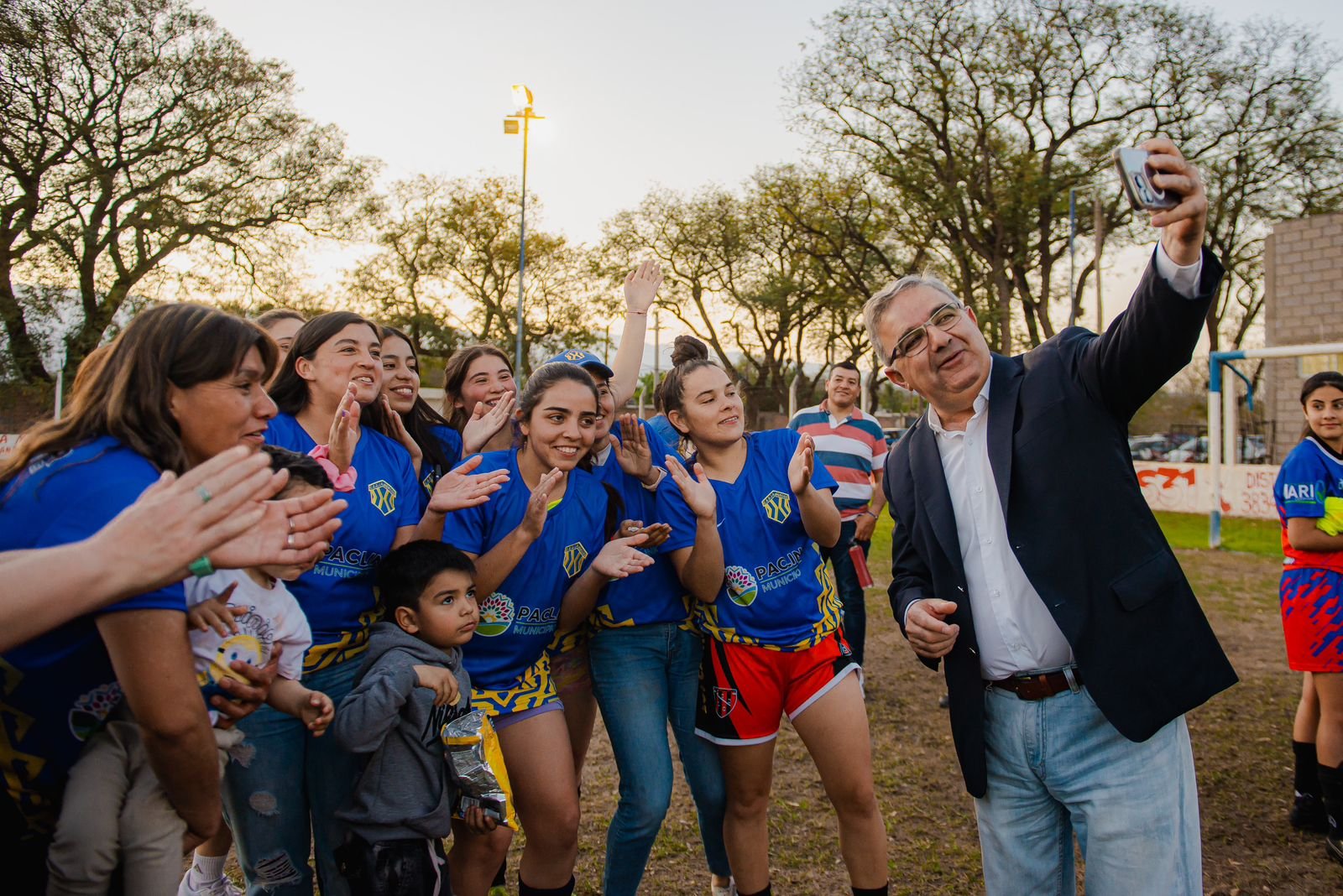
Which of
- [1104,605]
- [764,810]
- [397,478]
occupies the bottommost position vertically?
[764,810]

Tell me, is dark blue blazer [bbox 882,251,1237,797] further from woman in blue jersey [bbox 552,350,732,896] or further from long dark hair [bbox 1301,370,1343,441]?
long dark hair [bbox 1301,370,1343,441]

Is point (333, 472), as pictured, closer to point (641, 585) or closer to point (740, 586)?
point (641, 585)

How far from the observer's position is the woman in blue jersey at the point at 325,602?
2680 mm

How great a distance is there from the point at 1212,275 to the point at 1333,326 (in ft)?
76.4

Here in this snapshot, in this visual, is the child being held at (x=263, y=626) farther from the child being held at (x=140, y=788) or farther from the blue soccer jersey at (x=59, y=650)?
the blue soccer jersey at (x=59, y=650)

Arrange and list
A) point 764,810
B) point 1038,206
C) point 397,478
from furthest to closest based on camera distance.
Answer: point 1038,206 < point 764,810 < point 397,478

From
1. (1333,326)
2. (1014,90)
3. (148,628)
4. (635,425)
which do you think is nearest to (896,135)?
(1014,90)

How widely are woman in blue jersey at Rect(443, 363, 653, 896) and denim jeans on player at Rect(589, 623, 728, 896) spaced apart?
21cm

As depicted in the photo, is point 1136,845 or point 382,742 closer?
point 1136,845

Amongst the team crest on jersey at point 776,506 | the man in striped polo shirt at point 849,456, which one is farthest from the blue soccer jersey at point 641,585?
the man in striped polo shirt at point 849,456

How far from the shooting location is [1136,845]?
7.43 feet

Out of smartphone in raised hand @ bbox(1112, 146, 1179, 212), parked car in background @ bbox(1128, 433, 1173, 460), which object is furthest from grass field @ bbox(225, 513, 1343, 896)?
parked car in background @ bbox(1128, 433, 1173, 460)

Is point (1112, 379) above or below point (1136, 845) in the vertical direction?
above

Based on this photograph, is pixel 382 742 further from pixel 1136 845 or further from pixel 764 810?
pixel 1136 845
